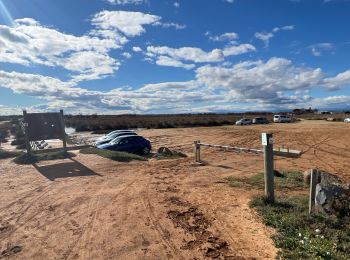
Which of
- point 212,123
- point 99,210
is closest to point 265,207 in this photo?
point 99,210

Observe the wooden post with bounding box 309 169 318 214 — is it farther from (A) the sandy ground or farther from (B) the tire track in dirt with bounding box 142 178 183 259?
(B) the tire track in dirt with bounding box 142 178 183 259

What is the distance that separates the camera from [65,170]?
16.0 metres

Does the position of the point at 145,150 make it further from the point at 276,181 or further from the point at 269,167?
the point at 269,167

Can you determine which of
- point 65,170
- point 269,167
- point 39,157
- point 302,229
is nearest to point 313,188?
point 269,167

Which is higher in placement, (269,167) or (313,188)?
(269,167)

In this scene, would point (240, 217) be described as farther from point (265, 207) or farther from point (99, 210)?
point (99, 210)

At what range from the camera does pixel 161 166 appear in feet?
56.7

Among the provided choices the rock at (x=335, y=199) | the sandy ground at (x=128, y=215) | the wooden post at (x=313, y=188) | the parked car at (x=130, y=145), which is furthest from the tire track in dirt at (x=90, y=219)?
the parked car at (x=130, y=145)

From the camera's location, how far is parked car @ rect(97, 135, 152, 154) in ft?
76.3

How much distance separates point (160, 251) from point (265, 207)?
3.30 m

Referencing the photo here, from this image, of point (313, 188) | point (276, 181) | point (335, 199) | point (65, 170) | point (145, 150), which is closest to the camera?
point (335, 199)

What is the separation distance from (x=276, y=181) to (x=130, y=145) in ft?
39.9

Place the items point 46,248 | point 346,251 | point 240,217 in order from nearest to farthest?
point 346,251, point 46,248, point 240,217

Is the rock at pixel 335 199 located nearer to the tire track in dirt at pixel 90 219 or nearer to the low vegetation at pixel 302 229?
the low vegetation at pixel 302 229
